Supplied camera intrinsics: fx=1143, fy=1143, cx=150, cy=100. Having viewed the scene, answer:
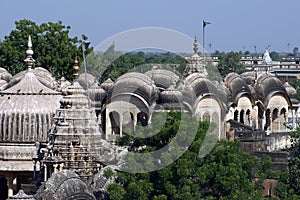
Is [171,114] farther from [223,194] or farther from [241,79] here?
[241,79]

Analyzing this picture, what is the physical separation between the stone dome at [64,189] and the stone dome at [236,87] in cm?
1987

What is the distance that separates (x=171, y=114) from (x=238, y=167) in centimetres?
180

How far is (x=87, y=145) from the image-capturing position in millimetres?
24172

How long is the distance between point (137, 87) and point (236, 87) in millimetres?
5207

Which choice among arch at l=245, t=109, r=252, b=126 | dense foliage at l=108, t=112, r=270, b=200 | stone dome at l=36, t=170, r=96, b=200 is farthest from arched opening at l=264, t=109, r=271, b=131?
stone dome at l=36, t=170, r=96, b=200

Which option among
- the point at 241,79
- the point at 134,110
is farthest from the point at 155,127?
the point at 241,79

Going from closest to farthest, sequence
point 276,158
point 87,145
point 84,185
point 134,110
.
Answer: point 84,185, point 87,145, point 276,158, point 134,110

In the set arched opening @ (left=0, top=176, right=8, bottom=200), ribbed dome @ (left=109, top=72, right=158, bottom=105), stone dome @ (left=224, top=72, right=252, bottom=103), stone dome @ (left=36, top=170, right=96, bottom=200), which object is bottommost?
stone dome @ (left=36, top=170, right=96, bottom=200)

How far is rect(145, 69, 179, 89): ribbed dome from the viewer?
3978cm

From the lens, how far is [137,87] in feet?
121

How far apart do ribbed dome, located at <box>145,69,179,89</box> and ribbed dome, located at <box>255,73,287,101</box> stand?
332 cm

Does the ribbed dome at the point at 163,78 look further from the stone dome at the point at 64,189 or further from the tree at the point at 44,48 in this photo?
the stone dome at the point at 64,189

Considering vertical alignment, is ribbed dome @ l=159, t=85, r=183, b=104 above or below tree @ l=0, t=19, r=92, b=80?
below

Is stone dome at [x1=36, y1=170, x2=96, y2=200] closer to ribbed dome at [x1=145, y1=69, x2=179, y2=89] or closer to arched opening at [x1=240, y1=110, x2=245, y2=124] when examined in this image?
ribbed dome at [x1=145, y1=69, x2=179, y2=89]
